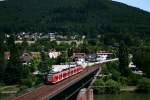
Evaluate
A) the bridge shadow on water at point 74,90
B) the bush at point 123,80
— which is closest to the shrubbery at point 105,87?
the bridge shadow on water at point 74,90

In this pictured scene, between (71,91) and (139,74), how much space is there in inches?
1274

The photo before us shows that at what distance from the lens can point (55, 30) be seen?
195 metres

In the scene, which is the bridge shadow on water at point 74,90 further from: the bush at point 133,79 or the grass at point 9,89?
the bush at point 133,79

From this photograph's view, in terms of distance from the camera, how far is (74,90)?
41.7 meters

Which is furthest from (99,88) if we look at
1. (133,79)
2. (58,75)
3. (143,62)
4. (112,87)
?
(58,75)

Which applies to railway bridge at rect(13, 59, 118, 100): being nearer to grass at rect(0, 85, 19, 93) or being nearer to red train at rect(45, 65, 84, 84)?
red train at rect(45, 65, 84, 84)

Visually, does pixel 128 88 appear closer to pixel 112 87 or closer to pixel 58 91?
pixel 112 87

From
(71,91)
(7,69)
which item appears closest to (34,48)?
(7,69)

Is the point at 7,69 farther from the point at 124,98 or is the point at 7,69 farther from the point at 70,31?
the point at 70,31

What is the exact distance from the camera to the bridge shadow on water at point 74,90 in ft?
115

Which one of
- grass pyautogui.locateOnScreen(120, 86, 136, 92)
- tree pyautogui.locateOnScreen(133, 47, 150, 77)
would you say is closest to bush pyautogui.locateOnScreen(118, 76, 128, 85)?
grass pyautogui.locateOnScreen(120, 86, 136, 92)

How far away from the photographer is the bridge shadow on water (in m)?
35.0

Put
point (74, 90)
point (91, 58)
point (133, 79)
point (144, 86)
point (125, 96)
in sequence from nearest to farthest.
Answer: point (74, 90) < point (125, 96) < point (144, 86) < point (133, 79) < point (91, 58)

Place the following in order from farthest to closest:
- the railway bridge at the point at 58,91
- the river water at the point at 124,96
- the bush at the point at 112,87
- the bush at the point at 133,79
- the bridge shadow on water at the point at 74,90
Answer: the bush at the point at 133,79, the bush at the point at 112,87, the river water at the point at 124,96, the bridge shadow on water at the point at 74,90, the railway bridge at the point at 58,91
